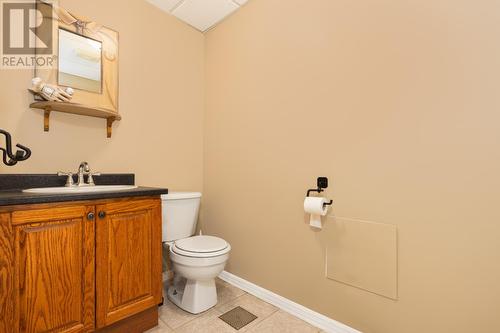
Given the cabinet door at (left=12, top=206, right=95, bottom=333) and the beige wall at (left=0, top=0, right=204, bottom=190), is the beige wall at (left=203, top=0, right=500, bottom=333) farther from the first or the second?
the cabinet door at (left=12, top=206, right=95, bottom=333)

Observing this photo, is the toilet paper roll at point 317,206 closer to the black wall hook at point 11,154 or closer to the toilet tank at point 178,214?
the toilet tank at point 178,214

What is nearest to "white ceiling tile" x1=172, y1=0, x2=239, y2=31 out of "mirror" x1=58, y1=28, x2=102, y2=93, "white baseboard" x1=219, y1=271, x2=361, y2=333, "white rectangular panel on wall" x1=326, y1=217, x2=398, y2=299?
"mirror" x1=58, y1=28, x2=102, y2=93

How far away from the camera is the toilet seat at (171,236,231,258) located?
1535 mm

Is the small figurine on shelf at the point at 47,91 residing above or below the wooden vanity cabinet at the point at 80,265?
above

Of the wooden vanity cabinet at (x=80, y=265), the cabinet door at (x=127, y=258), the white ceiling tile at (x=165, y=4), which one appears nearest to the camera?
the wooden vanity cabinet at (x=80, y=265)

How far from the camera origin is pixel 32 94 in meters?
1.48

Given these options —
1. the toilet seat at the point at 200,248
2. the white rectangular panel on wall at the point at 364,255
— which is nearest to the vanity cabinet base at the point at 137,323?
the toilet seat at the point at 200,248

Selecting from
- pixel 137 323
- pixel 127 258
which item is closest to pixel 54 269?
pixel 127 258

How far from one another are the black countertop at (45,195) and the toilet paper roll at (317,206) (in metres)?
0.89

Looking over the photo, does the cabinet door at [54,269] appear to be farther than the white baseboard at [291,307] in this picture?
No

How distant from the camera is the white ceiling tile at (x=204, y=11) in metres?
1.98

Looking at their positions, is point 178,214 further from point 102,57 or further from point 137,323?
point 102,57

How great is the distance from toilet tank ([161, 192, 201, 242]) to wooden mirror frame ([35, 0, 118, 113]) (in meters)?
0.74

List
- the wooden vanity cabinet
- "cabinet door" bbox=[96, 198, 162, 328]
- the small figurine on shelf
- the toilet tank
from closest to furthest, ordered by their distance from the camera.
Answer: the wooden vanity cabinet, "cabinet door" bbox=[96, 198, 162, 328], the small figurine on shelf, the toilet tank
